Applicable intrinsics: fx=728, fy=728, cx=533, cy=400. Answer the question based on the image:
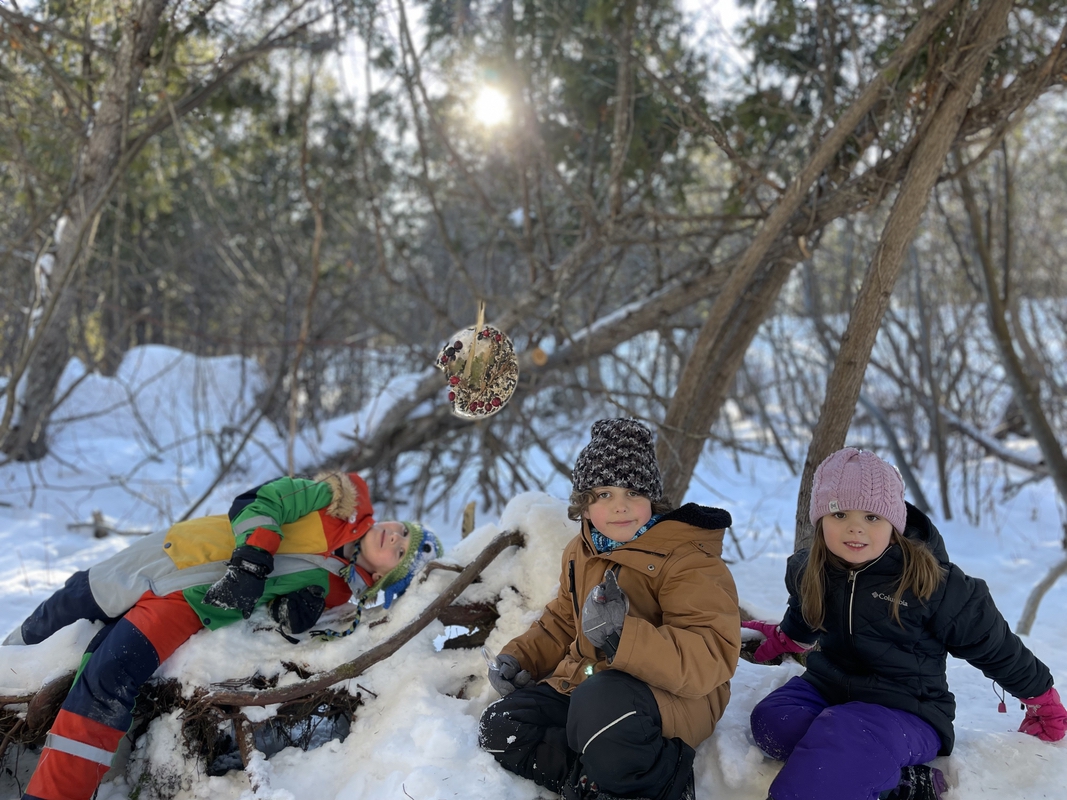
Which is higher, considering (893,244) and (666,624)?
(893,244)

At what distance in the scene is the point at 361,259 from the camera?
30.3 ft

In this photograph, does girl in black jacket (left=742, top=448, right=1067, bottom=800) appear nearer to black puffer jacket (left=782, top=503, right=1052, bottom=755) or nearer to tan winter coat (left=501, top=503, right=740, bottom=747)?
black puffer jacket (left=782, top=503, right=1052, bottom=755)

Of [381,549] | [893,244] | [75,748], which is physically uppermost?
[893,244]

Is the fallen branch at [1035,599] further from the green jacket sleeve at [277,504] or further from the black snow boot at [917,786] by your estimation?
the green jacket sleeve at [277,504]

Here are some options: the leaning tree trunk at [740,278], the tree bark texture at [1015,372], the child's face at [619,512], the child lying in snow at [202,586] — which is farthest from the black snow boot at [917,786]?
the tree bark texture at [1015,372]

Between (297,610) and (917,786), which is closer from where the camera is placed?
(917,786)

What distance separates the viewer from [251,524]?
2387 millimetres

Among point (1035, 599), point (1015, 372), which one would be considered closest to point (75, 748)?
point (1035, 599)

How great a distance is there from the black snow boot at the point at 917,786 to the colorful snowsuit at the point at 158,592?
1.81 meters

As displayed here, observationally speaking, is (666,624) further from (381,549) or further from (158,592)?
(158,592)

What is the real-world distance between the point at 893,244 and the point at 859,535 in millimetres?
1269

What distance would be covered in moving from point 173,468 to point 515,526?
6828mm

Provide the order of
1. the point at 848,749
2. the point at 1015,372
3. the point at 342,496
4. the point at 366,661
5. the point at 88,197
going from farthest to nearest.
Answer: the point at 1015,372, the point at 88,197, the point at 342,496, the point at 366,661, the point at 848,749

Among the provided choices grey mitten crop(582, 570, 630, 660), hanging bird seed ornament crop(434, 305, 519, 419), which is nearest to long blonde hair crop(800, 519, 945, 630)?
grey mitten crop(582, 570, 630, 660)
